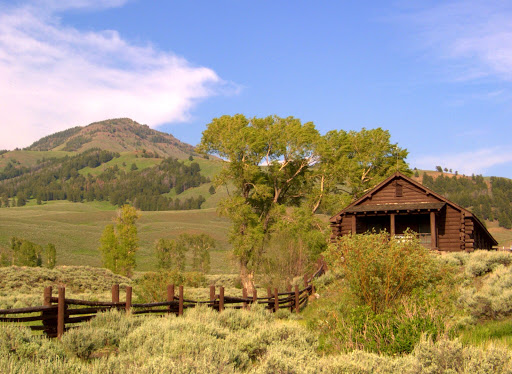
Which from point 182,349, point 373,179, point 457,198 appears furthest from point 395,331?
point 457,198

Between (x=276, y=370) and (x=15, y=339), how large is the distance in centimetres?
443

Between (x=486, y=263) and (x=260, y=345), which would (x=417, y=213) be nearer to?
(x=486, y=263)

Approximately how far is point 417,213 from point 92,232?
109 m

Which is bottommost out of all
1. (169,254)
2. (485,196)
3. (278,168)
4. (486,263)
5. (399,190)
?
(169,254)

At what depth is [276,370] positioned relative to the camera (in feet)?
23.2

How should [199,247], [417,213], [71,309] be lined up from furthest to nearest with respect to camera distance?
1. [199,247]
2. [417,213]
3. [71,309]

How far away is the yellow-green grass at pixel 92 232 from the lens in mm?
94844

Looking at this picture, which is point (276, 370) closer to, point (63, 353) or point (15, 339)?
point (63, 353)

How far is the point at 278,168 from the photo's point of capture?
4144 centimetres

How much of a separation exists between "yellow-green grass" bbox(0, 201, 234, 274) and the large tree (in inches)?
127

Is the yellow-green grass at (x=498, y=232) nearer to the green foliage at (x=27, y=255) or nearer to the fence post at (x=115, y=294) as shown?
the green foliage at (x=27, y=255)

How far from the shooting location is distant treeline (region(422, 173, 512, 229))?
159 m

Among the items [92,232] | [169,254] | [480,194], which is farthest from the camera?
[480,194]

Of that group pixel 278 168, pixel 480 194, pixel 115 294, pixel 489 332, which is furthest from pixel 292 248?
pixel 480 194
